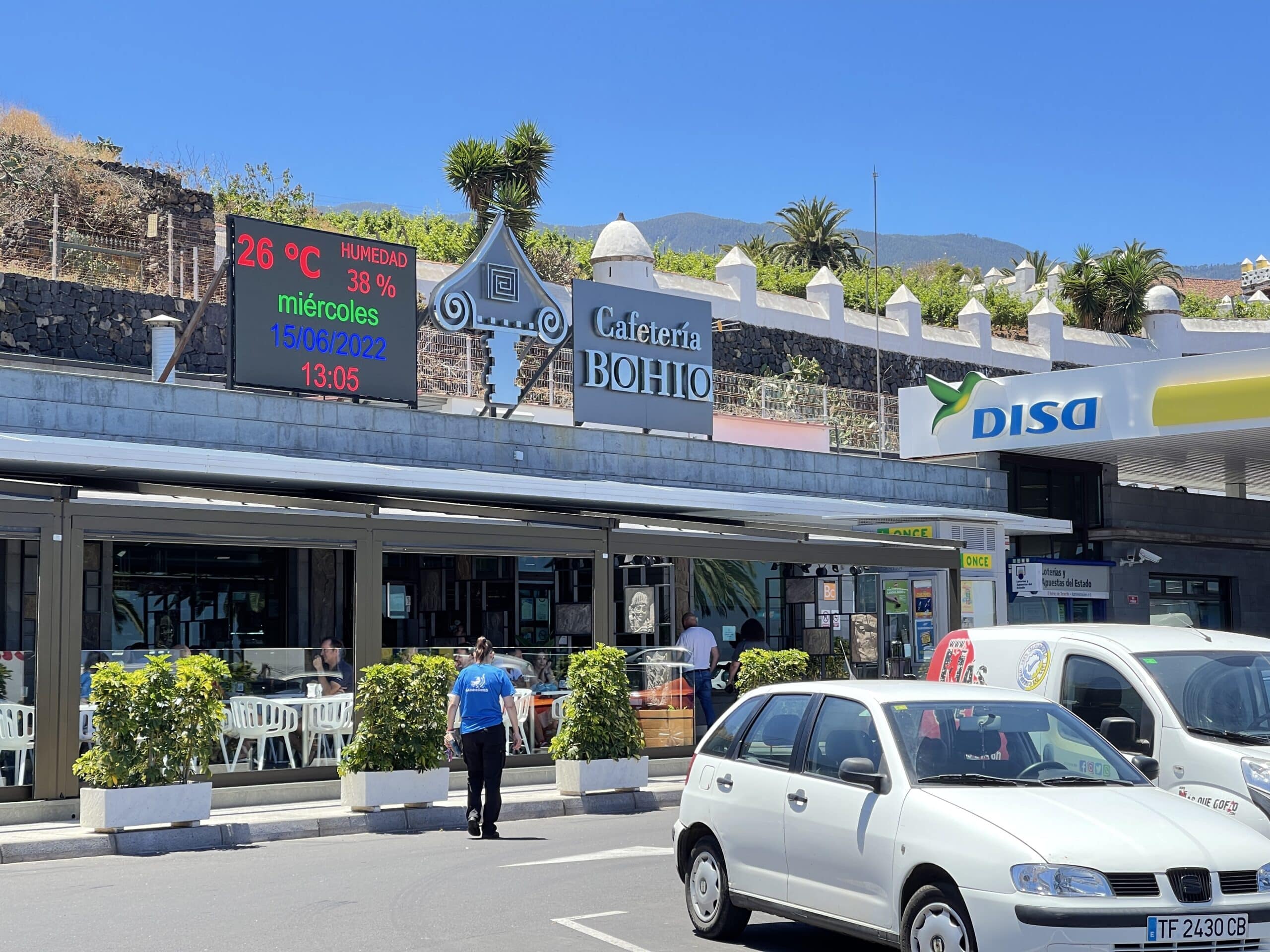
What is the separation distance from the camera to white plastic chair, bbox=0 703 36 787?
14.0m

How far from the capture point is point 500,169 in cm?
5484

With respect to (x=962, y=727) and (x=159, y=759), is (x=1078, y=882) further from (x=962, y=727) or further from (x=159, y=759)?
(x=159, y=759)

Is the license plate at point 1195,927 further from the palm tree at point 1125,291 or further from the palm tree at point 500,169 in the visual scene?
the palm tree at point 1125,291

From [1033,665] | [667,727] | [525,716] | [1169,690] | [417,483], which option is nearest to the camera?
[1169,690]

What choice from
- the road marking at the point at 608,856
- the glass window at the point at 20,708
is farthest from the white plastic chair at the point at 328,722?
the road marking at the point at 608,856

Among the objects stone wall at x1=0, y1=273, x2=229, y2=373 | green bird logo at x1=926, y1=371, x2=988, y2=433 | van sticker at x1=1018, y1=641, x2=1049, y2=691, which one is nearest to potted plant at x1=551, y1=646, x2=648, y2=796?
van sticker at x1=1018, y1=641, x2=1049, y2=691

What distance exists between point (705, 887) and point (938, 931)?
2113 millimetres

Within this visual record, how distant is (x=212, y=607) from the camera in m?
23.3

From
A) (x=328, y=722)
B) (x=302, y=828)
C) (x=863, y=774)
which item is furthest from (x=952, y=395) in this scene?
(x=863, y=774)

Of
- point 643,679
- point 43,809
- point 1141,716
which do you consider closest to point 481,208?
point 643,679

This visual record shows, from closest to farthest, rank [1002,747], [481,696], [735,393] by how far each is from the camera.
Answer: [1002,747] < [481,696] < [735,393]

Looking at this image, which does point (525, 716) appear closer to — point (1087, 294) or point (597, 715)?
point (597, 715)

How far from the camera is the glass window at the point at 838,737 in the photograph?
7.99 meters

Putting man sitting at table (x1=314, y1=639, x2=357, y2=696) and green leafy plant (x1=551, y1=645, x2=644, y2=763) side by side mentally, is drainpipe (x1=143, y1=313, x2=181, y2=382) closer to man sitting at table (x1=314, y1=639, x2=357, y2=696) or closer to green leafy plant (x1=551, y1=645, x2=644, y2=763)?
man sitting at table (x1=314, y1=639, x2=357, y2=696)
